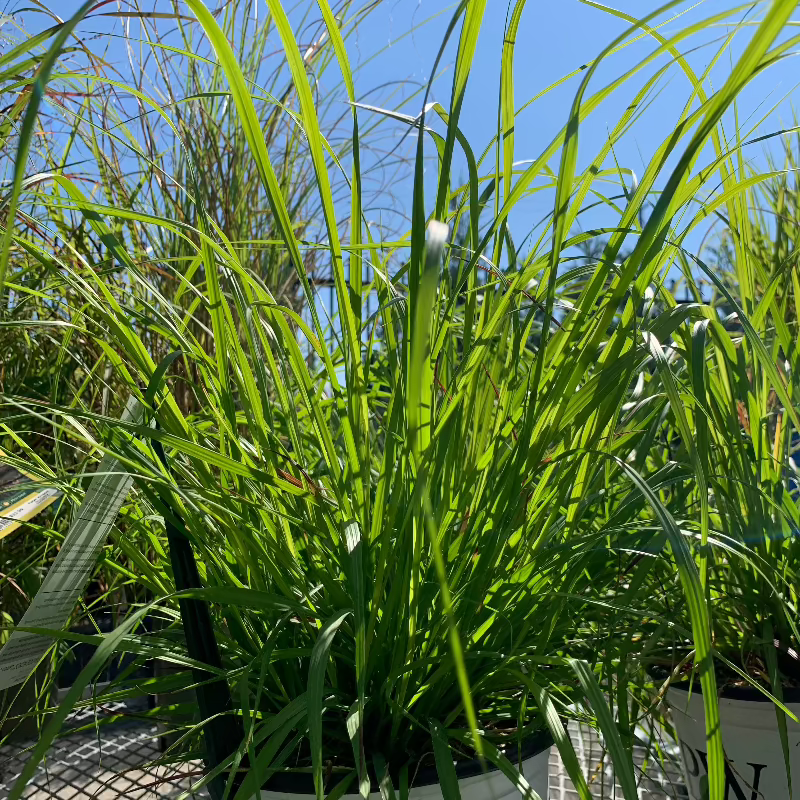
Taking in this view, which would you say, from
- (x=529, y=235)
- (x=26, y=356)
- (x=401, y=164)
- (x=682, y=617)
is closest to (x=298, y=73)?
(x=529, y=235)

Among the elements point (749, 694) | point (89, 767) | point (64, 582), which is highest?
point (64, 582)

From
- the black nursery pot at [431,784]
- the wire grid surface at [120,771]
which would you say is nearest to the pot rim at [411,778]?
the black nursery pot at [431,784]

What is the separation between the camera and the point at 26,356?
888mm

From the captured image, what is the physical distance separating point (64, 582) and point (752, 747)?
1.23ft

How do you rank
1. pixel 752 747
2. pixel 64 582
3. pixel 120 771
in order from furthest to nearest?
1. pixel 120 771
2. pixel 752 747
3. pixel 64 582

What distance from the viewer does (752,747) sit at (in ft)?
1.30

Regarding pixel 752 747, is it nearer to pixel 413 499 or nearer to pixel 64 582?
pixel 413 499

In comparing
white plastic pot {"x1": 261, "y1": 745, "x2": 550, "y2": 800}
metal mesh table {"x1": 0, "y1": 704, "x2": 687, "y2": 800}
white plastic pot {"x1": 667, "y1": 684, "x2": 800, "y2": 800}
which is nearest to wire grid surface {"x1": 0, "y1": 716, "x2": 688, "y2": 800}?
metal mesh table {"x1": 0, "y1": 704, "x2": 687, "y2": 800}

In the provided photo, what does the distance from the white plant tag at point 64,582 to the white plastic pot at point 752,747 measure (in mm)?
325

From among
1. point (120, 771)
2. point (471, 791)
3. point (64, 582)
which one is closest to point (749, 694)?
point (471, 791)

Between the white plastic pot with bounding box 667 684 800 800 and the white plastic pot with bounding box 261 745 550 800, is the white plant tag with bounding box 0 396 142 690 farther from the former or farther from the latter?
the white plastic pot with bounding box 667 684 800 800

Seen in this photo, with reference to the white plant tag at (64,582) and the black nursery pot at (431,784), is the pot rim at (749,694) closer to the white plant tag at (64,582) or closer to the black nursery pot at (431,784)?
the black nursery pot at (431,784)

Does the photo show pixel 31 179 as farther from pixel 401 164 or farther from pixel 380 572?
pixel 401 164

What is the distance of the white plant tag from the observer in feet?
0.94
